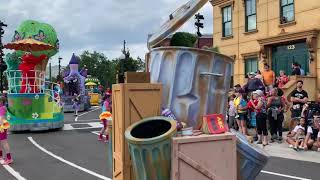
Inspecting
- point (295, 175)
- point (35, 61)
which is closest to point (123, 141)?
point (295, 175)

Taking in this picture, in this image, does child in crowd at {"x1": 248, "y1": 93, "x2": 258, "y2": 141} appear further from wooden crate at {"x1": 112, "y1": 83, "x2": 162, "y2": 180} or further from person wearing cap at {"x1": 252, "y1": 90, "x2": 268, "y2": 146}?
wooden crate at {"x1": 112, "y1": 83, "x2": 162, "y2": 180}

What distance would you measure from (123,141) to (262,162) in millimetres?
1766

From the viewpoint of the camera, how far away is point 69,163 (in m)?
10.8

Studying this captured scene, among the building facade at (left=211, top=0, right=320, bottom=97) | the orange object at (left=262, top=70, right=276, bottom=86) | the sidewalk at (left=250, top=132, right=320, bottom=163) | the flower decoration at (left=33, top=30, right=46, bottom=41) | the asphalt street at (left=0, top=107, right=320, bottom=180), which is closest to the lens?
the asphalt street at (left=0, top=107, right=320, bottom=180)

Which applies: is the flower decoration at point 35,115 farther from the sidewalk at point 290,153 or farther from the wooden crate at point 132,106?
the wooden crate at point 132,106

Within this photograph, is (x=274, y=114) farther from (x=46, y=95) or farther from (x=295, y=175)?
(x=46, y=95)

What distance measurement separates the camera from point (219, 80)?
5.82 m

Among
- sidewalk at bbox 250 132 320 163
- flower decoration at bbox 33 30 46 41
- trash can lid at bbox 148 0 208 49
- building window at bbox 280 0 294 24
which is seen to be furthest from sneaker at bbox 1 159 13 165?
flower decoration at bbox 33 30 46 41

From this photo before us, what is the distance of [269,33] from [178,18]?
15.0 m

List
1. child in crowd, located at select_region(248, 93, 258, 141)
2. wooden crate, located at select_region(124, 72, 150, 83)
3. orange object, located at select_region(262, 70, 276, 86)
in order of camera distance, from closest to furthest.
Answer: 1. wooden crate, located at select_region(124, 72, 150, 83)
2. child in crowd, located at select_region(248, 93, 258, 141)
3. orange object, located at select_region(262, 70, 276, 86)

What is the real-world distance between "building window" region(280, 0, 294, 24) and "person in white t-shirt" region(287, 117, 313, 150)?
8102 millimetres

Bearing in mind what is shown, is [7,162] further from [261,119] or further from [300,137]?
[300,137]

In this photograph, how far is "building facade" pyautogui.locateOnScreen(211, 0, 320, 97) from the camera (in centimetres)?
1791

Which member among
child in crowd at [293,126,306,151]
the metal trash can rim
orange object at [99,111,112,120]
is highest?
the metal trash can rim
